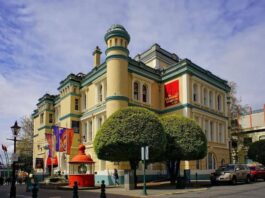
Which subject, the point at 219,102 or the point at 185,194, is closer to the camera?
the point at 185,194

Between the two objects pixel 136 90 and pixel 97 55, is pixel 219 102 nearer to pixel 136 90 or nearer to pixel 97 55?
pixel 136 90

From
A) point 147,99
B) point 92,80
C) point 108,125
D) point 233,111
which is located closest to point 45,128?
point 92,80

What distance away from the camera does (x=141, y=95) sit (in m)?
36.3

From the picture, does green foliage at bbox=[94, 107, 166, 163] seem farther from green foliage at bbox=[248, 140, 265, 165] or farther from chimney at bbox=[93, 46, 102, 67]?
green foliage at bbox=[248, 140, 265, 165]

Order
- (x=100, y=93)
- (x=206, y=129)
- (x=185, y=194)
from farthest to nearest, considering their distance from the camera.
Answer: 1. (x=206, y=129)
2. (x=100, y=93)
3. (x=185, y=194)

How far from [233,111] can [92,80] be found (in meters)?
24.8

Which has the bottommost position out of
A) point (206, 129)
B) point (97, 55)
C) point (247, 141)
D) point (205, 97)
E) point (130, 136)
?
point (247, 141)

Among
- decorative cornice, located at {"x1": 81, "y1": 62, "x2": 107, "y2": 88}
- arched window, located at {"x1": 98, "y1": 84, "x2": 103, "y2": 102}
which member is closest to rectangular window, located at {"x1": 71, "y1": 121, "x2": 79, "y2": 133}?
decorative cornice, located at {"x1": 81, "y1": 62, "x2": 107, "y2": 88}

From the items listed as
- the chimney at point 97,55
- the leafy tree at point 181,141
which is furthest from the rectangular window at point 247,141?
the leafy tree at point 181,141

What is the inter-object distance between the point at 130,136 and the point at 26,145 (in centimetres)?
4306

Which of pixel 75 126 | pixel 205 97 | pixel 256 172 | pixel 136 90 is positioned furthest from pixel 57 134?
pixel 256 172

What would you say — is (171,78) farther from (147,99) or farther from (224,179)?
(224,179)

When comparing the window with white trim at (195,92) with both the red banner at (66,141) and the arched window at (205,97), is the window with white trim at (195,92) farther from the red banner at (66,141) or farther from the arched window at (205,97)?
the red banner at (66,141)

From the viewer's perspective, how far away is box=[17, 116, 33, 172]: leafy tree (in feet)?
205
